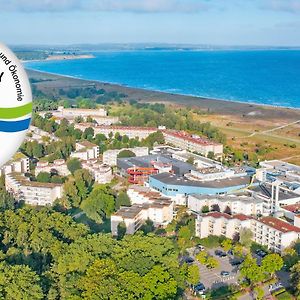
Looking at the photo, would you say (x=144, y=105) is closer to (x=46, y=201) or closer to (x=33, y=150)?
(x=33, y=150)

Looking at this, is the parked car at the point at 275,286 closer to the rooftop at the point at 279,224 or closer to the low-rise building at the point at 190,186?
the rooftop at the point at 279,224

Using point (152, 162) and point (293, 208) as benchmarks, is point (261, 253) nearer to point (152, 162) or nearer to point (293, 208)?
point (293, 208)

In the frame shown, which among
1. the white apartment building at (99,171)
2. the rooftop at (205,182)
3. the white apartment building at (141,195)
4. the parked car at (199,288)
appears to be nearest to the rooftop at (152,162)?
the white apartment building at (99,171)

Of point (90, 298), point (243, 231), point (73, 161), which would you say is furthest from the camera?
point (73, 161)

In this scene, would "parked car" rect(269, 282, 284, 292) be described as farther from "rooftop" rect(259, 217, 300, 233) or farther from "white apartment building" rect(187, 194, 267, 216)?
"white apartment building" rect(187, 194, 267, 216)

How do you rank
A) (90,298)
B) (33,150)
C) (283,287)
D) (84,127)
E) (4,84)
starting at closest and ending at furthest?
(4,84) < (90,298) < (283,287) < (33,150) < (84,127)

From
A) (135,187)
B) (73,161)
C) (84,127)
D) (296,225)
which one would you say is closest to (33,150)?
(73,161)

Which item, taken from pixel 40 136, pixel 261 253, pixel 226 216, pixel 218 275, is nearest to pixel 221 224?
pixel 226 216
